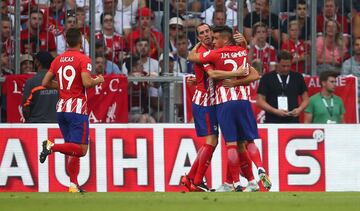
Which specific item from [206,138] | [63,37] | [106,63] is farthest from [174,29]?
[206,138]

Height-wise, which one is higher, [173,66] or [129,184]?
[173,66]

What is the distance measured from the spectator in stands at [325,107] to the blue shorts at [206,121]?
335cm

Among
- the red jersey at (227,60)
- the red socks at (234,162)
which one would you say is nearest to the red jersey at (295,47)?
the red jersey at (227,60)

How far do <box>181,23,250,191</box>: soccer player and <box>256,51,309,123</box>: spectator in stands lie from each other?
8.85 feet

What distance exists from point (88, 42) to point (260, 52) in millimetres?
2513

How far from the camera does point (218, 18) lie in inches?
729

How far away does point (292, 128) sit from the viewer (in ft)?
58.4

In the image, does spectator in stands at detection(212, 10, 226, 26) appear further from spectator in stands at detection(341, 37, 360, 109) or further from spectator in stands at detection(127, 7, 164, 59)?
spectator in stands at detection(341, 37, 360, 109)

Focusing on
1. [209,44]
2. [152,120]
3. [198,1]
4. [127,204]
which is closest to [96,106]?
[152,120]

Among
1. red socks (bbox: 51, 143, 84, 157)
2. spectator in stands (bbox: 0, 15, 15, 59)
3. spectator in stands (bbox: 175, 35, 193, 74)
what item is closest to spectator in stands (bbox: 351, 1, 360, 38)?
spectator in stands (bbox: 175, 35, 193, 74)

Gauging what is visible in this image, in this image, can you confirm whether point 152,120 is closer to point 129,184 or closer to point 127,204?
point 129,184

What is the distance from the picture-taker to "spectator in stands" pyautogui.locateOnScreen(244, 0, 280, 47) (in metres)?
18.7

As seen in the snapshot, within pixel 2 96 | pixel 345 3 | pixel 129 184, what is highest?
pixel 345 3

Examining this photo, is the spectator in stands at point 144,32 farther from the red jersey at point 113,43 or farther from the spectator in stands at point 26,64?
the spectator in stands at point 26,64
